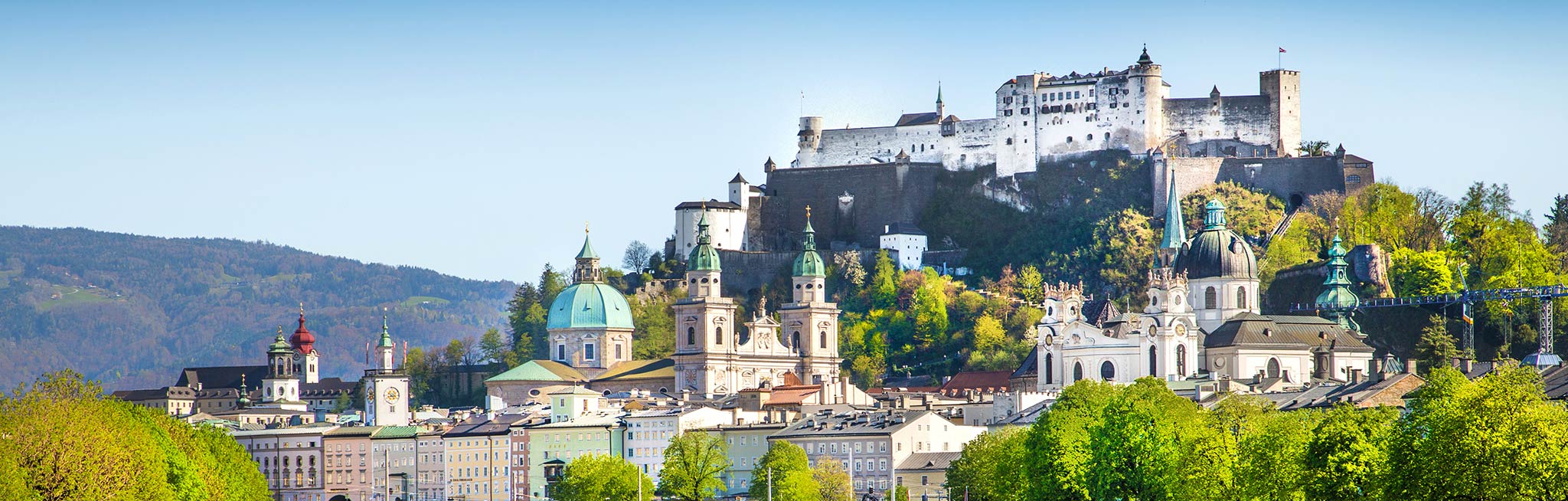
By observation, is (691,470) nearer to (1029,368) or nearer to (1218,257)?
(1029,368)

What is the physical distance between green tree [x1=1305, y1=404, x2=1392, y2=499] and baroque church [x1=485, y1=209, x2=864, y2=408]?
2936 inches

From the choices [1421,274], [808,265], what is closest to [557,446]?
[808,265]

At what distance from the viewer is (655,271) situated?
523 ft

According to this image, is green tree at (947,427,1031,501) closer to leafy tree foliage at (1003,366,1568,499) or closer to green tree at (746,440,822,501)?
leafy tree foliage at (1003,366,1568,499)

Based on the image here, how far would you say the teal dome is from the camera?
14762 cm

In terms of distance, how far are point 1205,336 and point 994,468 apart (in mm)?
35594

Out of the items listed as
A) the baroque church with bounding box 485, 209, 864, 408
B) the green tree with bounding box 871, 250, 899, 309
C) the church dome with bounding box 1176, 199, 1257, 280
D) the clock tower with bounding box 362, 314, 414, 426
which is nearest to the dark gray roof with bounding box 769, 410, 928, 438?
the church dome with bounding box 1176, 199, 1257, 280

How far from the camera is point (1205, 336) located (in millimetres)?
120562

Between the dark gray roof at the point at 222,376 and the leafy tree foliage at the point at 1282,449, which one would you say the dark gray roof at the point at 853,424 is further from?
the dark gray roof at the point at 222,376

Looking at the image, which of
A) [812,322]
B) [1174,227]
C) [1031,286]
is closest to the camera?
[1174,227]

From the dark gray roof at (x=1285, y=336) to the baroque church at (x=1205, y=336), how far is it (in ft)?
0.15

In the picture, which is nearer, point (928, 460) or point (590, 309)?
point (928, 460)

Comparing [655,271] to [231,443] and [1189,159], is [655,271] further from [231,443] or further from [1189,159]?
[231,443]

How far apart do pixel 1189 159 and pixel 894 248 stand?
17.4 m
